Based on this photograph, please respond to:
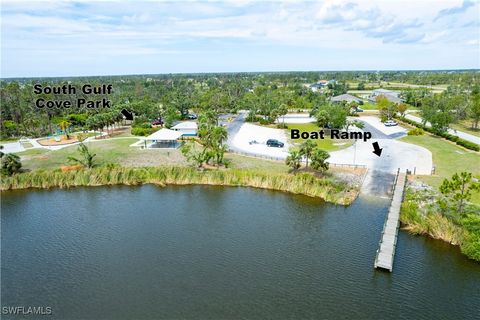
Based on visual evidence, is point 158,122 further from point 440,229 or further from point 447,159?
point 440,229

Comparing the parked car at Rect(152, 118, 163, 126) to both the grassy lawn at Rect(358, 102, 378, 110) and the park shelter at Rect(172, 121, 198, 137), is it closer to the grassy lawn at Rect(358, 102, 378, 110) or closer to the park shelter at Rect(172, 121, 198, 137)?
the park shelter at Rect(172, 121, 198, 137)

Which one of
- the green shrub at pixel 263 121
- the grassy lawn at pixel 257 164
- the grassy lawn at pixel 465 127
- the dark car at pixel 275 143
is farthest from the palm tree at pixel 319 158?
the green shrub at pixel 263 121

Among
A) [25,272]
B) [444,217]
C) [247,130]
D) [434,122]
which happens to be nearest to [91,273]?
[25,272]

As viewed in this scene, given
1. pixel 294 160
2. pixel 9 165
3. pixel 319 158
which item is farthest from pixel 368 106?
pixel 9 165

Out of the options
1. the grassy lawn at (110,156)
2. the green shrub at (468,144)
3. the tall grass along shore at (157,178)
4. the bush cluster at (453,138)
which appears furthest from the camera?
the bush cluster at (453,138)

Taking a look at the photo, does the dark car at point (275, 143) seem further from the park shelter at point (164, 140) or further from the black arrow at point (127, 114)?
the black arrow at point (127, 114)

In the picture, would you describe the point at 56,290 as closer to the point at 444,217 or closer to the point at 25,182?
the point at 25,182

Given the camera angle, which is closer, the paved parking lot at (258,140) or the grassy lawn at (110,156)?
the grassy lawn at (110,156)

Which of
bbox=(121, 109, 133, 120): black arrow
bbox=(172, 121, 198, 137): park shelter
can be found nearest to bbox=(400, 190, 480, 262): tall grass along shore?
bbox=(172, 121, 198, 137): park shelter
